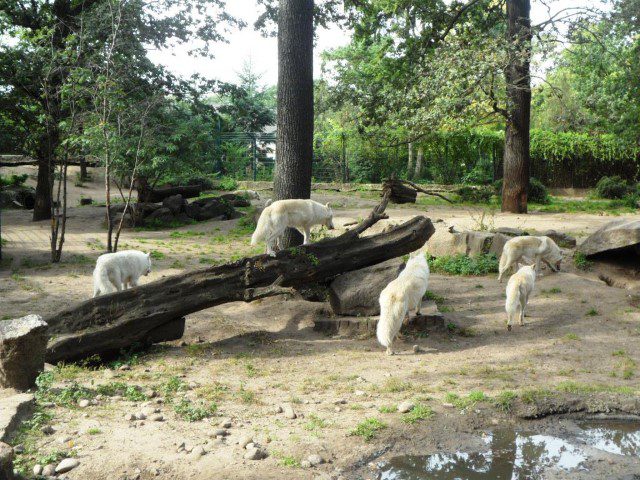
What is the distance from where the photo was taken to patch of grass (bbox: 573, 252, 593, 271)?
11.8 m

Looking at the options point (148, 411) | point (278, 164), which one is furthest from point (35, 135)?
point (148, 411)

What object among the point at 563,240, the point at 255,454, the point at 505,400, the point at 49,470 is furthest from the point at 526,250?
the point at 49,470

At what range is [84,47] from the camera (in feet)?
51.1

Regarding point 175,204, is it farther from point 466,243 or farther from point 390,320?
point 390,320

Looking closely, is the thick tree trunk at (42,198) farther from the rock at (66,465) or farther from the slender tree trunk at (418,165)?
the rock at (66,465)

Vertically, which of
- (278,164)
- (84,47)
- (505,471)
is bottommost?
(505,471)

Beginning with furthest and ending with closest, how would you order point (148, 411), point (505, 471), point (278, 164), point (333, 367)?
point (278, 164), point (333, 367), point (148, 411), point (505, 471)

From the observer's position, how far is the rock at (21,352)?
6.11 m

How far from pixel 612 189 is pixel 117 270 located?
66.1 feet

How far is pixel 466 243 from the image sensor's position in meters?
12.7

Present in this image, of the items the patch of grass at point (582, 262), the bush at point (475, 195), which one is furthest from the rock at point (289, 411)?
the bush at point (475, 195)

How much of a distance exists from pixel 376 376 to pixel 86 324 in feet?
12.2

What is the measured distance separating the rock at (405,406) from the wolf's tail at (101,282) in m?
4.91

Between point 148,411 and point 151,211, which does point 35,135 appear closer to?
point 151,211
